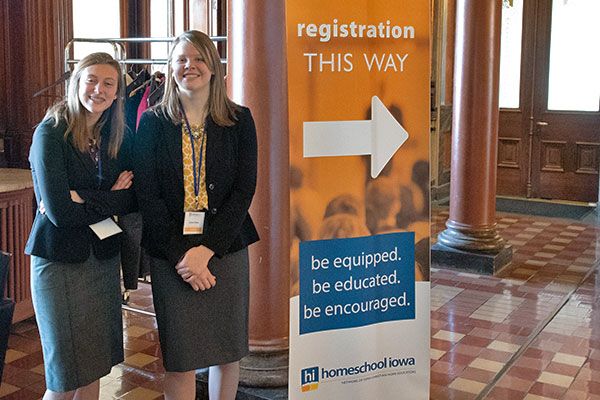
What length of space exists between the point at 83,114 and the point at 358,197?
0.96m

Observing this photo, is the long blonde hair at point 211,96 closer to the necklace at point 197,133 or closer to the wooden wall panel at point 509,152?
the necklace at point 197,133

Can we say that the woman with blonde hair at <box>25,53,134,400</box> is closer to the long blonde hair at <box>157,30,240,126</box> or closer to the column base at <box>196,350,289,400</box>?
the long blonde hair at <box>157,30,240,126</box>

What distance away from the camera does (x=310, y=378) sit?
245cm

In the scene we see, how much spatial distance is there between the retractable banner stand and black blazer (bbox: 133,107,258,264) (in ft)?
0.95

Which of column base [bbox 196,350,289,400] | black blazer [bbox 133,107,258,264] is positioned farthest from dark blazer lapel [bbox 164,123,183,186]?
column base [bbox 196,350,289,400]

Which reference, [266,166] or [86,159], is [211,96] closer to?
[86,159]

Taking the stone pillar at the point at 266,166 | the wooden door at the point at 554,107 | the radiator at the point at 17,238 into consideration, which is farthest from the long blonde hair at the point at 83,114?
the wooden door at the point at 554,107

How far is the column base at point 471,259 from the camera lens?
583 cm

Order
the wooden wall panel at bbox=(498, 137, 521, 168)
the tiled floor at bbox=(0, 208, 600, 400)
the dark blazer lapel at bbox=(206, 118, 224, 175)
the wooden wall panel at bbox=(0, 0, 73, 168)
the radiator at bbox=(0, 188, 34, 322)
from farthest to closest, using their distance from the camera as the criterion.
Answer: the wooden wall panel at bbox=(498, 137, 521, 168), the wooden wall panel at bbox=(0, 0, 73, 168), the radiator at bbox=(0, 188, 34, 322), the tiled floor at bbox=(0, 208, 600, 400), the dark blazer lapel at bbox=(206, 118, 224, 175)

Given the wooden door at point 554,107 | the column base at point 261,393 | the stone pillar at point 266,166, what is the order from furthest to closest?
the wooden door at point 554,107 < the column base at point 261,393 < the stone pillar at point 266,166

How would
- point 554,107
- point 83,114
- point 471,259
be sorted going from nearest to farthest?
point 83,114
point 471,259
point 554,107

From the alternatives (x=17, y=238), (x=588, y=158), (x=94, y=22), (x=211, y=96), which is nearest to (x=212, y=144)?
(x=211, y=96)

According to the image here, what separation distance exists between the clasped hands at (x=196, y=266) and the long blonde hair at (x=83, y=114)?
0.44m

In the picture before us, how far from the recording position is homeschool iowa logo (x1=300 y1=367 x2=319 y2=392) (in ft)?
8.00
